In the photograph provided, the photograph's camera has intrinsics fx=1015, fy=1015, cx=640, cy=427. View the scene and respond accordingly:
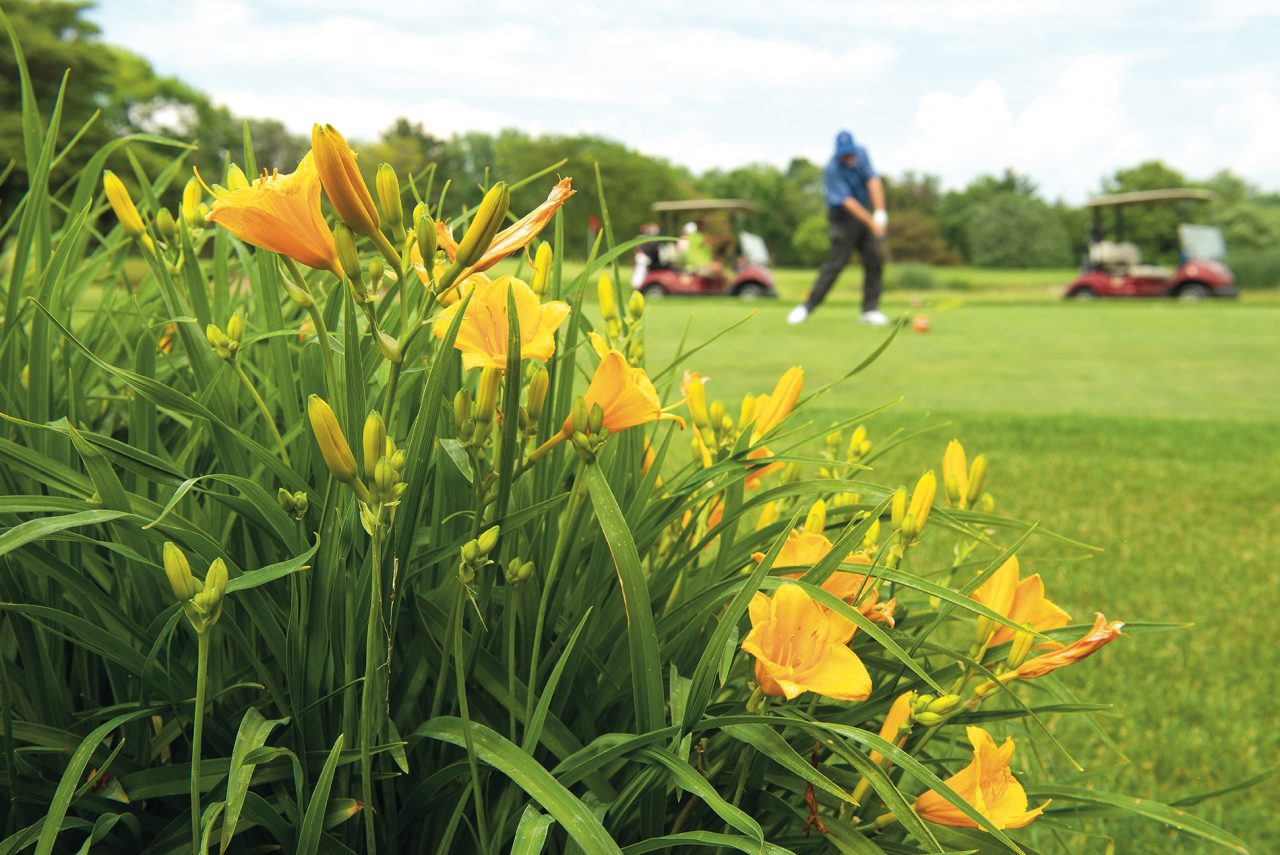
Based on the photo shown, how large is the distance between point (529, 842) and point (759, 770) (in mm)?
256

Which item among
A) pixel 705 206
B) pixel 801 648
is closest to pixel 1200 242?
pixel 705 206

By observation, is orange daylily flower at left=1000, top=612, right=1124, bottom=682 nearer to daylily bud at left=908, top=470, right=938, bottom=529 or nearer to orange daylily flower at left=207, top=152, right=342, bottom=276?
daylily bud at left=908, top=470, right=938, bottom=529

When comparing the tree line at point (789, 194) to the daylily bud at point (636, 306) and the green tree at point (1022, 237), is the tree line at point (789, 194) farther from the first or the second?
the daylily bud at point (636, 306)

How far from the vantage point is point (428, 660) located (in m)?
0.75

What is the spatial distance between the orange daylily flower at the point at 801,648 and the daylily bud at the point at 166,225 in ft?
2.25

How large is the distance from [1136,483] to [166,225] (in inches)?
129

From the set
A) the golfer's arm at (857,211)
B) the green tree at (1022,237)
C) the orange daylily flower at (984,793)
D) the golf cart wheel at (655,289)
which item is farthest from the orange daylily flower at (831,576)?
the green tree at (1022,237)

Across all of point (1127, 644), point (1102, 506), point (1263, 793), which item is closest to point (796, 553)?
point (1263, 793)

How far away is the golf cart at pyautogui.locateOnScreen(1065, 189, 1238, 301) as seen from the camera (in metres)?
15.5

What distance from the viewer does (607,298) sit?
102cm

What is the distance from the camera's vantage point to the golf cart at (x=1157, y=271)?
1550 cm

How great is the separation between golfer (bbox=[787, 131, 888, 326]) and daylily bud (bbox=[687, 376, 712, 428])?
8203mm

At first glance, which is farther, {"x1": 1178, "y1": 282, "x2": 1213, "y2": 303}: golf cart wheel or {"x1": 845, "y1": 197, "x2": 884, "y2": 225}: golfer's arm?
{"x1": 1178, "y1": 282, "x2": 1213, "y2": 303}: golf cart wheel

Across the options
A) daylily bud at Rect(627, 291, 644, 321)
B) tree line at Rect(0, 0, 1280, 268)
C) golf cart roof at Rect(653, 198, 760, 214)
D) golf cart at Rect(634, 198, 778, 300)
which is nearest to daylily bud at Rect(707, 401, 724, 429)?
daylily bud at Rect(627, 291, 644, 321)
